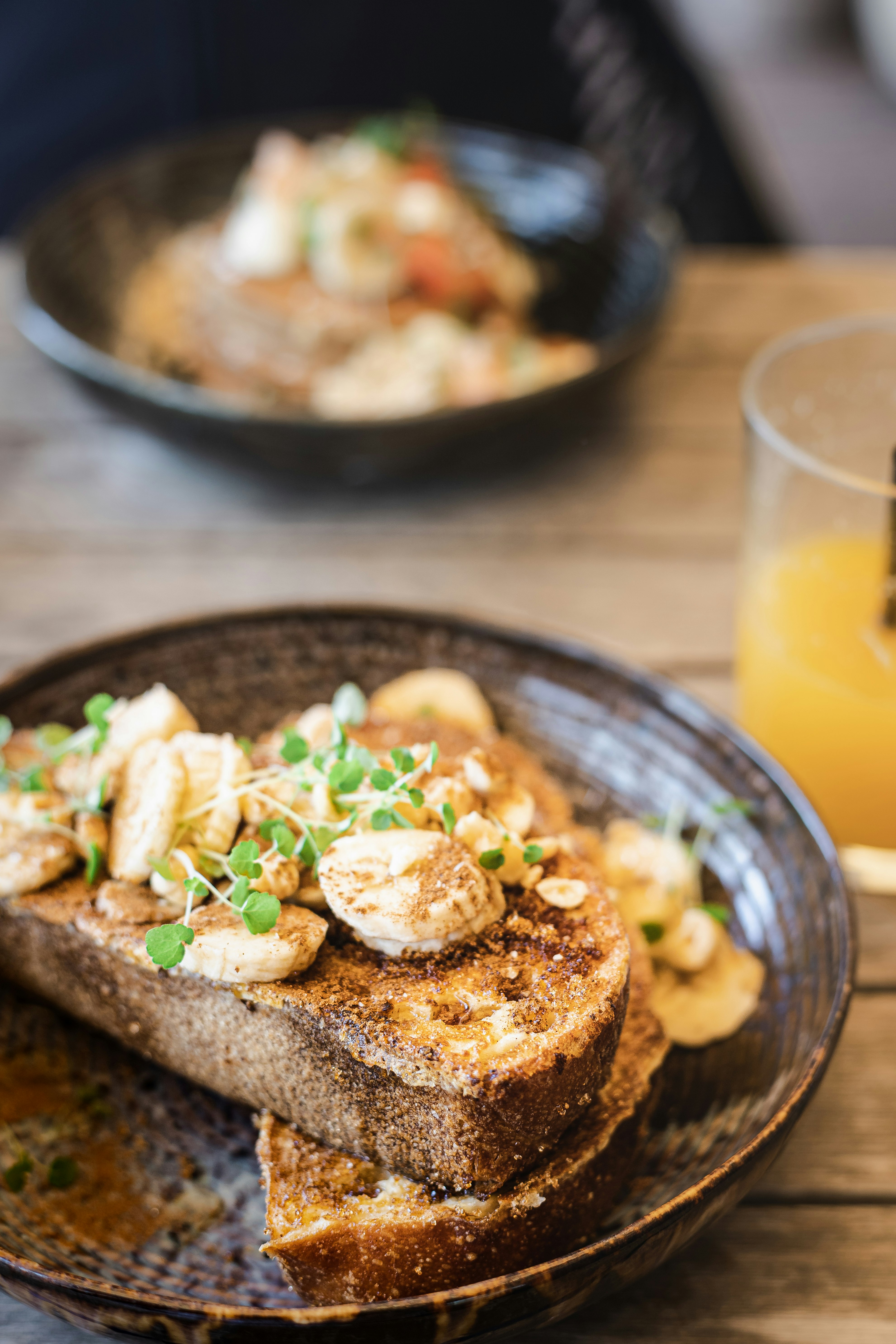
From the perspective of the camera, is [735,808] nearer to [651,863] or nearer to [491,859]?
[651,863]

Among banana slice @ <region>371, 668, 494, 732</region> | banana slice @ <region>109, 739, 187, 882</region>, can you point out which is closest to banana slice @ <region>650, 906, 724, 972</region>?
banana slice @ <region>371, 668, 494, 732</region>

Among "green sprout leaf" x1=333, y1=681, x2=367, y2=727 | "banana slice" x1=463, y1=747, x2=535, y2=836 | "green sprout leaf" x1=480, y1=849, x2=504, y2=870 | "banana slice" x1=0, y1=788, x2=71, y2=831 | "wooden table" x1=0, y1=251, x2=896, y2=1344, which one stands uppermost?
"green sprout leaf" x1=480, y1=849, x2=504, y2=870

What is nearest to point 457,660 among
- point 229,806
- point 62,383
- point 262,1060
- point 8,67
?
point 229,806

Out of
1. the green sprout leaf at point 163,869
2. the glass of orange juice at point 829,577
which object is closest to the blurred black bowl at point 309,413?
the glass of orange juice at point 829,577

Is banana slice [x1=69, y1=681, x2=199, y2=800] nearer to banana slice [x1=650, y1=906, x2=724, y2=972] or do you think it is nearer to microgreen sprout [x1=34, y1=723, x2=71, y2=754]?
microgreen sprout [x1=34, y1=723, x2=71, y2=754]

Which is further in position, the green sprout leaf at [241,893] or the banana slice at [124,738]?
the banana slice at [124,738]

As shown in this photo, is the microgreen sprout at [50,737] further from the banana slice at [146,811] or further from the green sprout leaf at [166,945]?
the green sprout leaf at [166,945]
